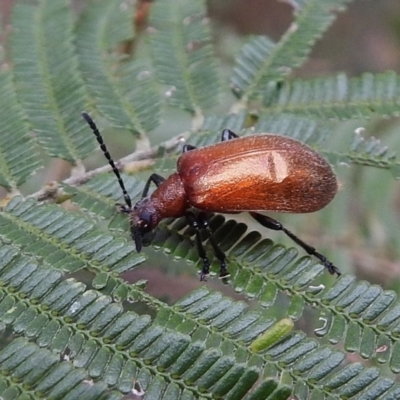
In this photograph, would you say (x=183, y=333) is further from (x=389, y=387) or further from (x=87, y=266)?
(x=389, y=387)

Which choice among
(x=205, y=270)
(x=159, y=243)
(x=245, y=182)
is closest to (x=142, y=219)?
(x=159, y=243)

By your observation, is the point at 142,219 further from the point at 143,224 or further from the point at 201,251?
the point at 201,251

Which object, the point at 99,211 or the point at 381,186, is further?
the point at 381,186

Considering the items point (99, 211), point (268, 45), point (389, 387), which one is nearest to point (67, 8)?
point (268, 45)

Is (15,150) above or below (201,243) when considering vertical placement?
above

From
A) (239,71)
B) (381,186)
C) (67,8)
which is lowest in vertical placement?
(381,186)

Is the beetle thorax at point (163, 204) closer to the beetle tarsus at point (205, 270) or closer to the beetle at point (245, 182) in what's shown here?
the beetle at point (245, 182)

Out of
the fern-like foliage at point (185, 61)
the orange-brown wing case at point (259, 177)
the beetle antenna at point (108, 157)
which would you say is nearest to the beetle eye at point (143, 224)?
the beetle antenna at point (108, 157)
